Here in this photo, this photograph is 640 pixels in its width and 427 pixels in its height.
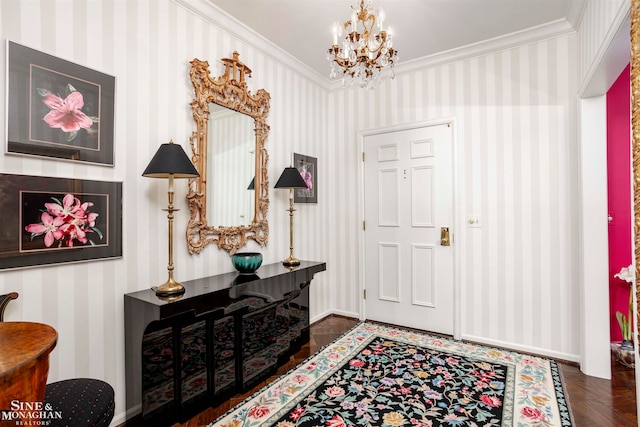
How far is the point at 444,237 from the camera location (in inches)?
130

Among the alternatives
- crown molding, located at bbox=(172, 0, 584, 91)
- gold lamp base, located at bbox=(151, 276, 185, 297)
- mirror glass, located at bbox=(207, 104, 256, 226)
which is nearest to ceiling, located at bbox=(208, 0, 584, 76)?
crown molding, located at bbox=(172, 0, 584, 91)

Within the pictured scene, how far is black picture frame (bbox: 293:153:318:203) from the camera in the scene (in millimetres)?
3512

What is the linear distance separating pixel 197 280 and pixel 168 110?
4.04 feet

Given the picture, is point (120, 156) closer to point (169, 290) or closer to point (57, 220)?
point (57, 220)

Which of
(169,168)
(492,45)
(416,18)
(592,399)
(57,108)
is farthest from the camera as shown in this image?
(492,45)

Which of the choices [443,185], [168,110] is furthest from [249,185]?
[443,185]

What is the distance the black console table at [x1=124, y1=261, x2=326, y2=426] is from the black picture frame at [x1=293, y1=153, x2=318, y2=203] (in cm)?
113

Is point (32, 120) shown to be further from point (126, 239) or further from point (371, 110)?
point (371, 110)

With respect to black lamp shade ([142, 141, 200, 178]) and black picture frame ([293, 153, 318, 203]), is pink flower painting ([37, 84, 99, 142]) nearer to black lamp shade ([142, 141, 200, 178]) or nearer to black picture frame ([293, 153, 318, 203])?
black lamp shade ([142, 141, 200, 178])

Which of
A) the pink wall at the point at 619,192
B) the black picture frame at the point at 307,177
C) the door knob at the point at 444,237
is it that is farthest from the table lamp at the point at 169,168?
the pink wall at the point at 619,192

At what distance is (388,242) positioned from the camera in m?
3.65

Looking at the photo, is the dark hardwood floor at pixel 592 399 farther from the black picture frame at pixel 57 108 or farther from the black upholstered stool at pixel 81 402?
the black picture frame at pixel 57 108

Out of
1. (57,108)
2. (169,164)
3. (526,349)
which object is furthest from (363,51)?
(526,349)

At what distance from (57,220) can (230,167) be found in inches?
49.2
